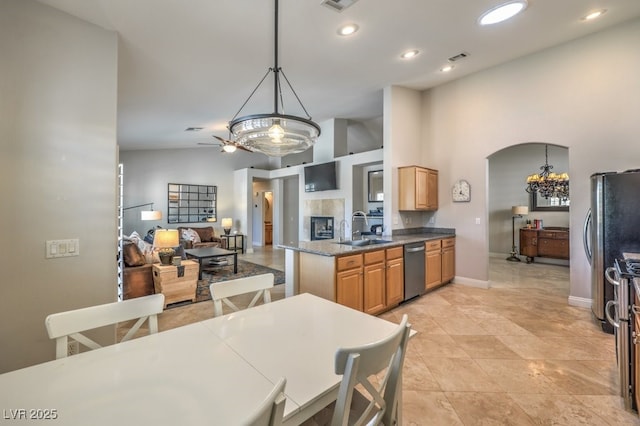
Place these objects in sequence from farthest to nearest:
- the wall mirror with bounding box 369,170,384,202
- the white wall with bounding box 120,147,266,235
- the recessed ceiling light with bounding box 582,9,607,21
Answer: the white wall with bounding box 120,147,266,235, the wall mirror with bounding box 369,170,384,202, the recessed ceiling light with bounding box 582,9,607,21

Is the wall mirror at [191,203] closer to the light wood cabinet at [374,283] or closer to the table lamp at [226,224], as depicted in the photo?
the table lamp at [226,224]

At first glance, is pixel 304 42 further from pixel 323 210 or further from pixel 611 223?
Answer: pixel 323 210

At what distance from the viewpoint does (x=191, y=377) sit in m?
1.01

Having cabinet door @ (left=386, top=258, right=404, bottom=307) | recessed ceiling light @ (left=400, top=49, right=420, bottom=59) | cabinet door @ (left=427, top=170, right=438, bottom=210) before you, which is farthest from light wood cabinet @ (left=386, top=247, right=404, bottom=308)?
recessed ceiling light @ (left=400, top=49, right=420, bottom=59)

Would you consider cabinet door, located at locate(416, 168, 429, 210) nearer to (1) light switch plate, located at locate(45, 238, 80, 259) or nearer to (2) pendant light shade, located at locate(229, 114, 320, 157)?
(2) pendant light shade, located at locate(229, 114, 320, 157)

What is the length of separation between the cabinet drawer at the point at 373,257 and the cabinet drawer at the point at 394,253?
0.51 feet

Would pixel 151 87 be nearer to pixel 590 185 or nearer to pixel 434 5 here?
pixel 434 5

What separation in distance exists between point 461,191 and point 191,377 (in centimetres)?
490

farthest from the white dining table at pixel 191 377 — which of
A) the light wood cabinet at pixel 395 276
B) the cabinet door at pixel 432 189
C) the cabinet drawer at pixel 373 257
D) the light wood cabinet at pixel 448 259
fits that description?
the cabinet door at pixel 432 189

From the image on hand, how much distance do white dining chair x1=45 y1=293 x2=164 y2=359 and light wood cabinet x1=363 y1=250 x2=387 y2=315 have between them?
7.51 ft

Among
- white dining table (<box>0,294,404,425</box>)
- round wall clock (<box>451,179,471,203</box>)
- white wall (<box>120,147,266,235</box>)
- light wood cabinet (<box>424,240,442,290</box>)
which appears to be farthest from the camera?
white wall (<box>120,147,266,235</box>)

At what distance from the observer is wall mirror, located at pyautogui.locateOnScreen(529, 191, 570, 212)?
6.57 m

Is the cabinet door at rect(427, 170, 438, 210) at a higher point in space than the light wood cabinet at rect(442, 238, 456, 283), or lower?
higher

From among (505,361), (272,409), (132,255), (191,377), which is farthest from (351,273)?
(132,255)
